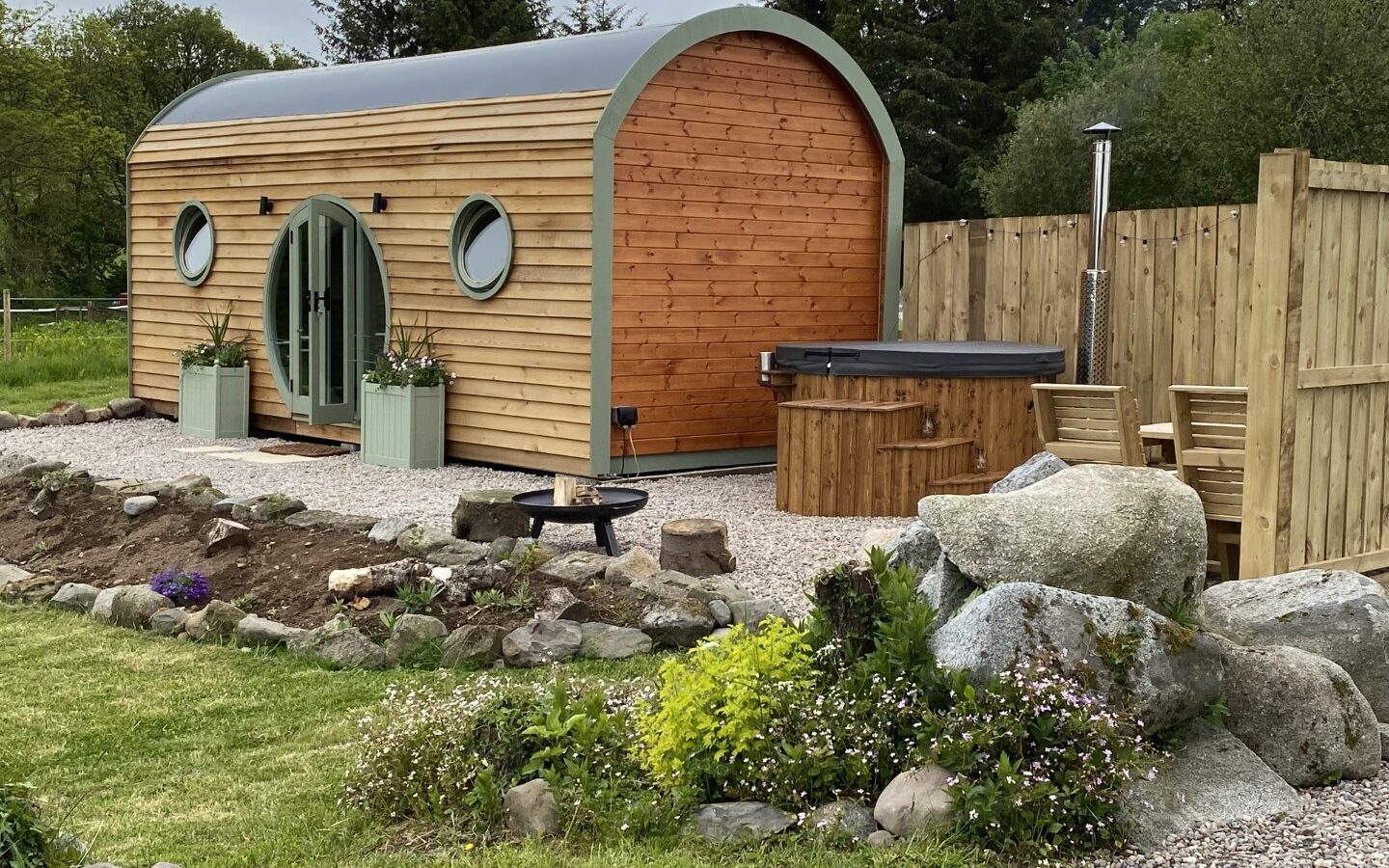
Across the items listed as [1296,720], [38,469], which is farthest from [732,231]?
[1296,720]

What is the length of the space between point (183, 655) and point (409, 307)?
268 inches

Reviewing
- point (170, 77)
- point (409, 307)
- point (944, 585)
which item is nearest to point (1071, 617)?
point (944, 585)

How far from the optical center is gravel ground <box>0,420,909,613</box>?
351 inches

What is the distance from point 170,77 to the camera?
50281mm

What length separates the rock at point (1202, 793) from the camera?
14.5 ft

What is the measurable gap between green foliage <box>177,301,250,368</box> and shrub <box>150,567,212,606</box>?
7572 millimetres

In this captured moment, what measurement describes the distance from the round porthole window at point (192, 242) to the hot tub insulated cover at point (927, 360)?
7.12m

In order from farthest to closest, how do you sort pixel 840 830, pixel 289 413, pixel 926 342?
pixel 289 413, pixel 926 342, pixel 840 830

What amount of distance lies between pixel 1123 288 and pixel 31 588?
7488mm

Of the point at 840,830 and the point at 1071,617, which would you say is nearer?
the point at 840,830

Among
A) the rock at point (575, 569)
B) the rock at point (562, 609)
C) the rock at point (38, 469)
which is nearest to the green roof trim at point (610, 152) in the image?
the rock at point (38, 469)

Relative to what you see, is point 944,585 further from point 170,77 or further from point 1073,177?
point 170,77

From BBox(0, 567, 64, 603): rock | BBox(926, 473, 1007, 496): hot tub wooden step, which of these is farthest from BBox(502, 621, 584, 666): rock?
BBox(926, 473, 1007, 496): hot tub wooden step

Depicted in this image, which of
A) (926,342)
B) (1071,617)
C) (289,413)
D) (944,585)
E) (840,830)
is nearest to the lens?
(840,830)
